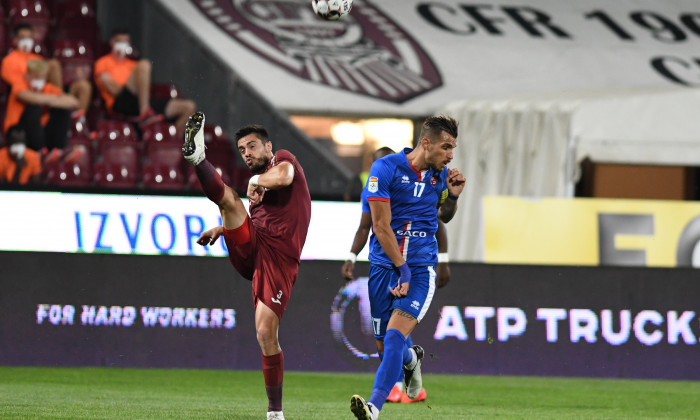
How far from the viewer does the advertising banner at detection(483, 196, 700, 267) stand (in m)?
13.4

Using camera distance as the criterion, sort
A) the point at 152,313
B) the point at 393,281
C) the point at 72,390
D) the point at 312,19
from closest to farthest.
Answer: the point at 393,281, the point at 72,390, the point at 152,313, the point at 312,19

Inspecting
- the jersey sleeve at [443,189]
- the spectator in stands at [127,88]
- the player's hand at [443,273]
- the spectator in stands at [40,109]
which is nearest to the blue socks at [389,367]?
the jersey sleeve at [443,189]

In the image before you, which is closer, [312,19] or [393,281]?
[393,281]

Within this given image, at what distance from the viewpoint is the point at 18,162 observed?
1380cm

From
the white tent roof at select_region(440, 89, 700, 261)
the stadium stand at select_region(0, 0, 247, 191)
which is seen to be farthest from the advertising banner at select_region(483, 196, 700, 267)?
the stadium stand at select_region(0, 0, 247, 191)

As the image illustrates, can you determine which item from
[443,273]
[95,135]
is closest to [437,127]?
[443,273]

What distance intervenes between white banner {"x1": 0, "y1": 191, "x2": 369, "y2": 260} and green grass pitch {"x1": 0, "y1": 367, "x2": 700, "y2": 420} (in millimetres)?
1769

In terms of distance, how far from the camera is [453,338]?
38.6 feet

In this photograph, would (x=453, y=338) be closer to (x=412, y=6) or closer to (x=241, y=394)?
(x=241, y=394)

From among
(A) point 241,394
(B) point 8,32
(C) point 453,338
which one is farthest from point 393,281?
(B) point 8,32

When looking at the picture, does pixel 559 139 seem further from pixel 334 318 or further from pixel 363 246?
pixel 363 246

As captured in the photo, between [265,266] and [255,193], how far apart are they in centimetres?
48

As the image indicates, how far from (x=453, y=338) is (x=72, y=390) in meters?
4.20

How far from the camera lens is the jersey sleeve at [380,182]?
6.86 metres
